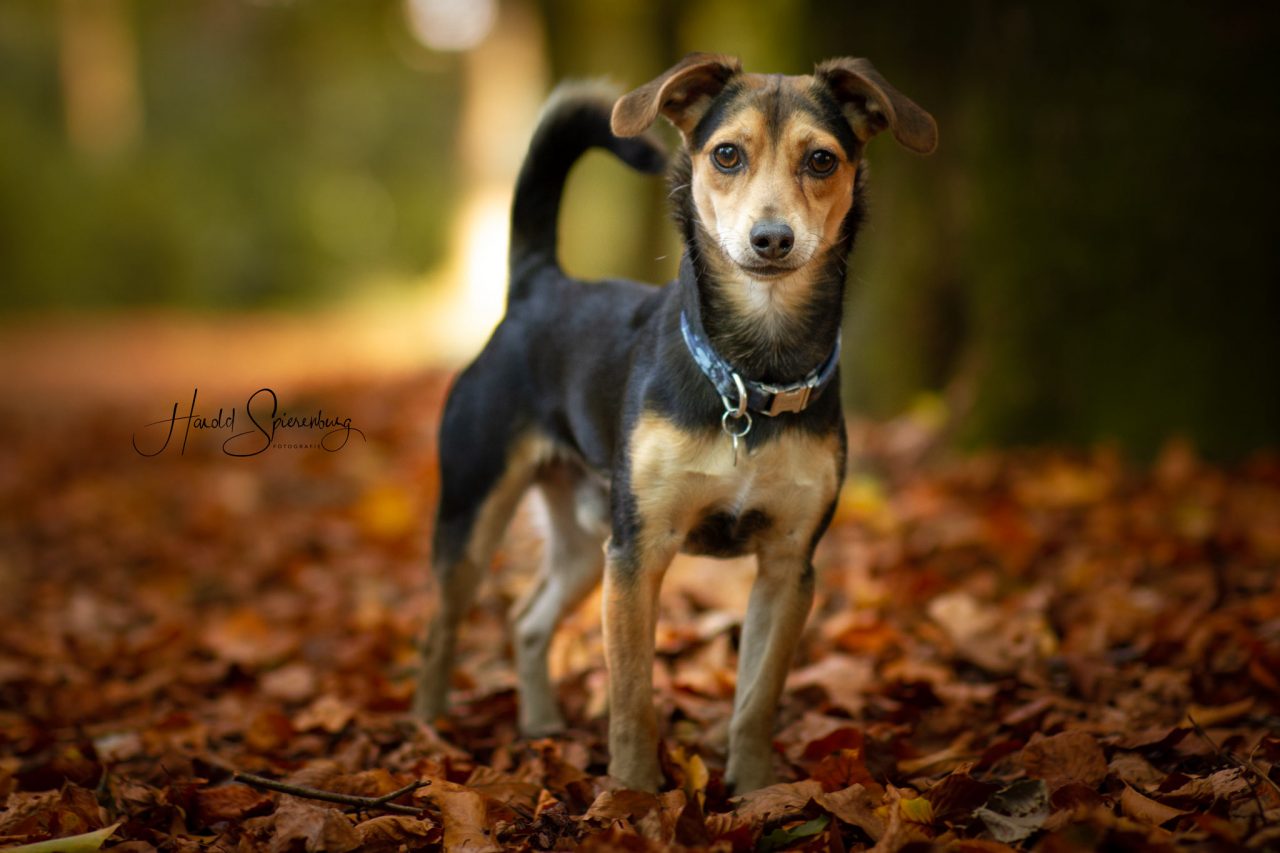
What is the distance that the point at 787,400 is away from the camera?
11.5ft

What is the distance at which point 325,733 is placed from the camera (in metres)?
4.37

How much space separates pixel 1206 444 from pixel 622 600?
4563 millimetres

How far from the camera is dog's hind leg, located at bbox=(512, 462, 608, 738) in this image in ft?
15.0

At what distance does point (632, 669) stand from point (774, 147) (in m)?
1.64

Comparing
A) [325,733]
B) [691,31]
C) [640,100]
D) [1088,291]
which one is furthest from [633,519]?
[691,31]

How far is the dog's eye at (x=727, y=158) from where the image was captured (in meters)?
3.60

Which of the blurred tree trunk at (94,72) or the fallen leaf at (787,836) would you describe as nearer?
the fallen leaf at (787,836)

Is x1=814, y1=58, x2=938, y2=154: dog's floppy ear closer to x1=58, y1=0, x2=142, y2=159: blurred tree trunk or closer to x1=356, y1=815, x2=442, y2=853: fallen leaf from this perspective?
x1=356, y1=815, x2=442, y2=853: fallen leaf

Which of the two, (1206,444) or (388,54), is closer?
(1206,444)

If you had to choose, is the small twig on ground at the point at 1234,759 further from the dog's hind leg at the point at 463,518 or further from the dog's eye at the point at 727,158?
the dog's hind leg at the point at 463,518

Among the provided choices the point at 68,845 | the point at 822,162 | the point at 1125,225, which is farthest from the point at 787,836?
the point at 1125,225

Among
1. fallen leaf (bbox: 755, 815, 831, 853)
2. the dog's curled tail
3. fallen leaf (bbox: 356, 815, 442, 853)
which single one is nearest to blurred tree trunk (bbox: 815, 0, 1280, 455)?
the dog's curled tail

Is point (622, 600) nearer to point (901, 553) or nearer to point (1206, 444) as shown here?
point (901, 553)

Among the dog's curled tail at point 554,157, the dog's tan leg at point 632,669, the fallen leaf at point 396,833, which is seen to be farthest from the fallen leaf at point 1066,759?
the dog's curled tail at point 554,157
